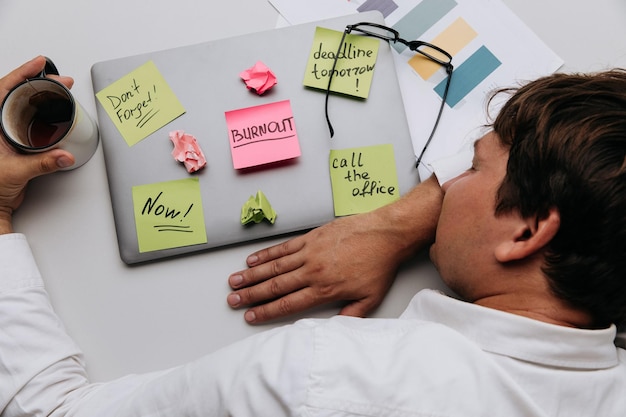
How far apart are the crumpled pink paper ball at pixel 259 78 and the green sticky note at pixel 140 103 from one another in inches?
4.2

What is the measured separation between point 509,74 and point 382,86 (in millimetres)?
204

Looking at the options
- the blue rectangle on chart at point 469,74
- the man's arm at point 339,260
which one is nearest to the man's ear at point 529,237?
the man's arm at point 339,260

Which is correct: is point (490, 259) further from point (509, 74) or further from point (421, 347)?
point (509, 74)

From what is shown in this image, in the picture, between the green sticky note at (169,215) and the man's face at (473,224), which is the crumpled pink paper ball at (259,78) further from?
the man's face at (473,224)

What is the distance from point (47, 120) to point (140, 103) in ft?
0.43

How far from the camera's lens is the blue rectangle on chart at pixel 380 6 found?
2.59 ft

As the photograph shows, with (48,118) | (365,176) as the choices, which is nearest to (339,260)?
(365,176)

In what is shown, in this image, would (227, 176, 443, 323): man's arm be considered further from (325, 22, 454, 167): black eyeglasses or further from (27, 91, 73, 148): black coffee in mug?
(27, 91, 73, 148): black coffee in mug

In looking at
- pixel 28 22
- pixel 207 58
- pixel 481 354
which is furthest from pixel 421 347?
pixel 28 22

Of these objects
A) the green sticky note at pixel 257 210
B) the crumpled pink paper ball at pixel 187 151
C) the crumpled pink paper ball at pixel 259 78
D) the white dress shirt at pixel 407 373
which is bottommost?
the white dress shirt at pixel 407 373

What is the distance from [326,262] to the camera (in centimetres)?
69

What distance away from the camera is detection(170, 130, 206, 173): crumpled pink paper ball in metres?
0.70

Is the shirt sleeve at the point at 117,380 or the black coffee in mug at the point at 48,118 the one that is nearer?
the shirt sleeve at the point at 117,380

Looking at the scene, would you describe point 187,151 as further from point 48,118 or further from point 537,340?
point 537,340
